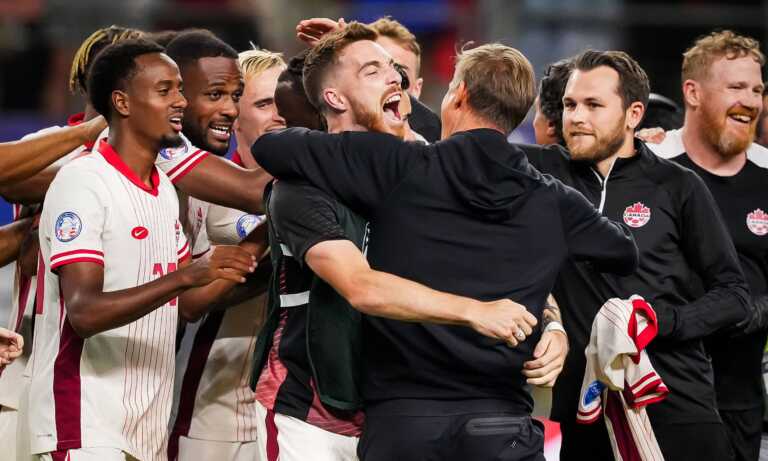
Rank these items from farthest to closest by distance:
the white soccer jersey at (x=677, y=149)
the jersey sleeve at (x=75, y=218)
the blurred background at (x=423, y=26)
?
the blurred background at (x=423, y=26)
the white soccer jersey at (x=677, y=149)
the jersey sleeve at (x=75, y=218)

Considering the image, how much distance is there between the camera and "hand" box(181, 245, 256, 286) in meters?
3.57

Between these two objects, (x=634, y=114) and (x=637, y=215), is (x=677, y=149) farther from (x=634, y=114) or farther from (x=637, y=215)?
(x=637, y=215)

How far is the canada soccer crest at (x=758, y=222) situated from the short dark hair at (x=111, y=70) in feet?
8.61

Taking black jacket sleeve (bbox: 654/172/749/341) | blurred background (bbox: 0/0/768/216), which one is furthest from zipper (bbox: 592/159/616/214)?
blurred background (bbox: 0/0/768/216)

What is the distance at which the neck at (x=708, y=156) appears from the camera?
17.1 ft

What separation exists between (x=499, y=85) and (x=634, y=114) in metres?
1.26

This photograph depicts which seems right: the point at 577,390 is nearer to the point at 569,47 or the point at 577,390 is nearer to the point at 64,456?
the point at 64,456

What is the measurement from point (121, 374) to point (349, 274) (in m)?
1.00

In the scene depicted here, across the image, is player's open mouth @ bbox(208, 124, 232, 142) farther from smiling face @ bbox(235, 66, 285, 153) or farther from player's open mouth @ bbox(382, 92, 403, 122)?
player's open mouth @ bbox(382, 92, 403, 122)

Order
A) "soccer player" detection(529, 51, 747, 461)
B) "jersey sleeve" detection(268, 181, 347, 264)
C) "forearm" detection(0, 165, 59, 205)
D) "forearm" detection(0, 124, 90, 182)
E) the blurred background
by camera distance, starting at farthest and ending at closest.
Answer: the blurred background < "soccer player" detection(529, 51, 747, 461) < "forearm" detection(0, 165, 59, 205) < "forearm" detection(0, 124, 90, 182) < "jersey sleeve" detection(268, 181, 347, 264)

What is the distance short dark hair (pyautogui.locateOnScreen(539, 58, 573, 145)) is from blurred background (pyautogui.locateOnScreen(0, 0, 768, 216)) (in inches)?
303

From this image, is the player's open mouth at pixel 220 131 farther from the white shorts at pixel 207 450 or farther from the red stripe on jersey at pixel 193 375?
the white shorts at pixel 207 450

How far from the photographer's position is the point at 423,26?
1399 cm

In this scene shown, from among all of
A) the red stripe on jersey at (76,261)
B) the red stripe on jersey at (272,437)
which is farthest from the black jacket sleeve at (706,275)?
the red stripe on jersey at (76,261)
